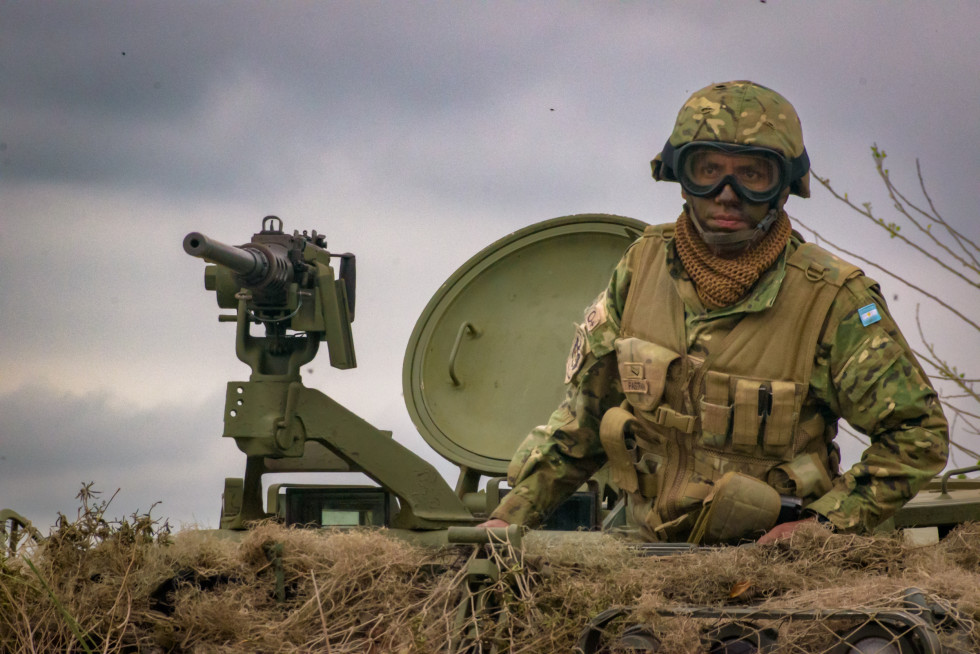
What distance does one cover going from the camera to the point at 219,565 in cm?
485

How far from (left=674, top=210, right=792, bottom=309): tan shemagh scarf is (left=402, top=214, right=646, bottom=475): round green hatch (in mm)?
3379

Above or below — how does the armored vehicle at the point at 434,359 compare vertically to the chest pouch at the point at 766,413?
above

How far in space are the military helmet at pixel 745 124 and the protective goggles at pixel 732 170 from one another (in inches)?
0.7

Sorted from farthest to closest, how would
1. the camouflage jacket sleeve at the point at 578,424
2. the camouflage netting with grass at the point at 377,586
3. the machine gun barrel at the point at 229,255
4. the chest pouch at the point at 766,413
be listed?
1. the machine gun barrel at the point at 229,255
2. the camouflage jacket sleeve at the point at 578,424
3. the chest pouch at the point at 766,413
4. the camouflage netting with grass at the point at 377,586

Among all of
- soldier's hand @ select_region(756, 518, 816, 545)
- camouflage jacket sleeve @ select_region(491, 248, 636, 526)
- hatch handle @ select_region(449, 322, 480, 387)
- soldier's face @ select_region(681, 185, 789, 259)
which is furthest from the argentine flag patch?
hatch handle @ select_region(449, 322, 480, 387)

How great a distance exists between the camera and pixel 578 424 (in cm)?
579

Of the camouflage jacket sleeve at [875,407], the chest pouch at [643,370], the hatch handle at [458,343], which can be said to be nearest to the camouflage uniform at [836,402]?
the camouflage jacket sleeve at [875,407]

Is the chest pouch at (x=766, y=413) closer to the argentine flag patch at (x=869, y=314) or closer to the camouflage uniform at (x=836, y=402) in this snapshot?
the camouflage uniform at (x=836, y=402)

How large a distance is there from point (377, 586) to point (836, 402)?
1776 mm

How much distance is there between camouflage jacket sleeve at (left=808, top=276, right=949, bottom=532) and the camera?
17.1 feet

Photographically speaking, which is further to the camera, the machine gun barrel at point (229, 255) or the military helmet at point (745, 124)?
the machine gun barrel at point (229, 255)

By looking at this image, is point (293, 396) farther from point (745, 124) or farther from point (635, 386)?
point (745, 124)

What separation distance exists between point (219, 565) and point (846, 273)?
92.8 inches

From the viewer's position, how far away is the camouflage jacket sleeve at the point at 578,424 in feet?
18.9
